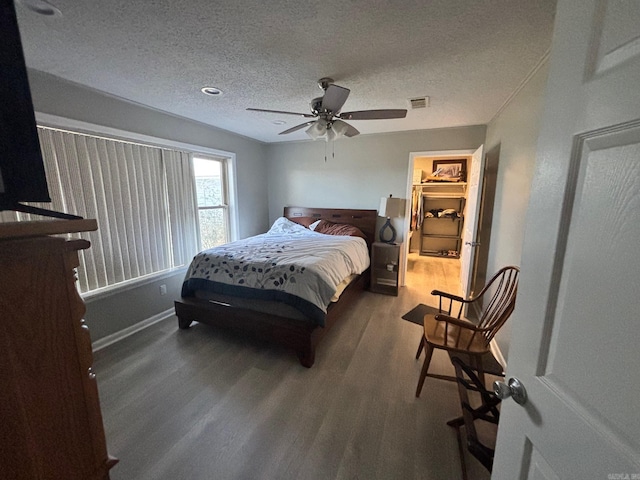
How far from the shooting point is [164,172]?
3021 millimetres

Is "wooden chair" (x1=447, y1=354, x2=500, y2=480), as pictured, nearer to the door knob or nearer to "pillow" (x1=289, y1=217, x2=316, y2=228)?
the door knob

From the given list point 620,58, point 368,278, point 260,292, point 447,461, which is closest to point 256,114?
point 260,292

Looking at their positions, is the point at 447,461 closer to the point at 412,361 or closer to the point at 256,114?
the point at 412,361

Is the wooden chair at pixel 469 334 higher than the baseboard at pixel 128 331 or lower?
higher

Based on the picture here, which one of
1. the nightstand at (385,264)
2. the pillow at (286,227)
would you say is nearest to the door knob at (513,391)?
the nightstand at (385,264)

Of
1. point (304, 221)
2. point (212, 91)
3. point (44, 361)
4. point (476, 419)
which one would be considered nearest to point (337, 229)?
point (304, 221)

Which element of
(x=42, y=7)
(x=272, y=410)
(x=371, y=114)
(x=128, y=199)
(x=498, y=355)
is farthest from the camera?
(x=128, y=199)

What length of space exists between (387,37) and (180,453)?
2.75 meters

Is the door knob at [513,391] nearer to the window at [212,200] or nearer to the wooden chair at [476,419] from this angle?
the wooden chair at [476,419]

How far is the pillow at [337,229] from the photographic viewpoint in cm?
397

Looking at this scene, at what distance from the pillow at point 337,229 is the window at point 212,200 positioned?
150cm

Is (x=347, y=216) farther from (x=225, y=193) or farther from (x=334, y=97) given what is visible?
(x=334, y=97)

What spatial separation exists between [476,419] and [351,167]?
3562 mm

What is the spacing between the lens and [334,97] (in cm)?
191
